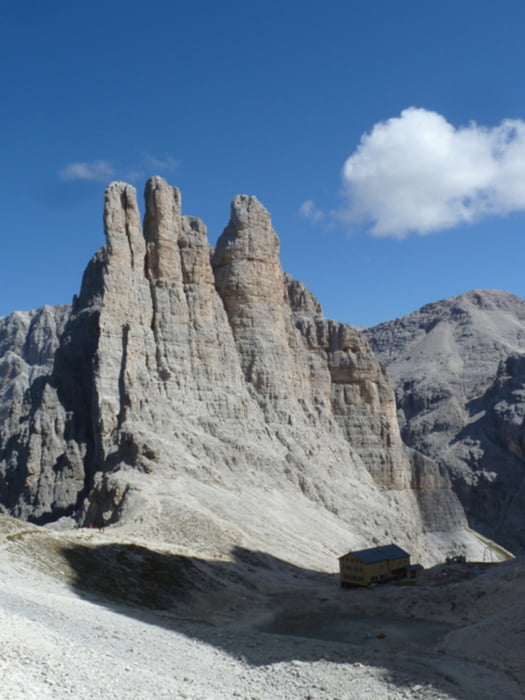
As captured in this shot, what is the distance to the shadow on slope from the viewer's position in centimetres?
3288

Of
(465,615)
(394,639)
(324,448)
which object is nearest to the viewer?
(394,639)

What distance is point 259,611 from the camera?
47594 mm

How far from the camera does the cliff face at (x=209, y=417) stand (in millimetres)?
71188

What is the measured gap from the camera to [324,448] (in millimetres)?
96125

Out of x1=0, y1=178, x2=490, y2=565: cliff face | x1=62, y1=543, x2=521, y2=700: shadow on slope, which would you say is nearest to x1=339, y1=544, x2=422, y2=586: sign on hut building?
x1=62, y1=543, x2=521, y2=700: shadow on slope

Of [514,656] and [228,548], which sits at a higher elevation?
[228,548]

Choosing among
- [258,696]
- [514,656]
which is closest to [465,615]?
[514,656]

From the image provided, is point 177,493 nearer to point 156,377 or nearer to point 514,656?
point 156,377

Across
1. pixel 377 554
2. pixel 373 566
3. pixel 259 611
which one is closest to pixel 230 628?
pixel 259 611

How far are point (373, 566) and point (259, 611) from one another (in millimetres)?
13174

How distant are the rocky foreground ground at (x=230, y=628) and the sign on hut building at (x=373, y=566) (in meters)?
1.93

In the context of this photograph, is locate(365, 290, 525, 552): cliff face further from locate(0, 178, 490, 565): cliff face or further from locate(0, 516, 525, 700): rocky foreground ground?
locate(0, 516, 525, 700): rocky foreground ground

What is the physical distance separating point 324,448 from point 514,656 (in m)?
62.1

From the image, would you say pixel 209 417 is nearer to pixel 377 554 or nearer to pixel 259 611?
pixel 377 554
